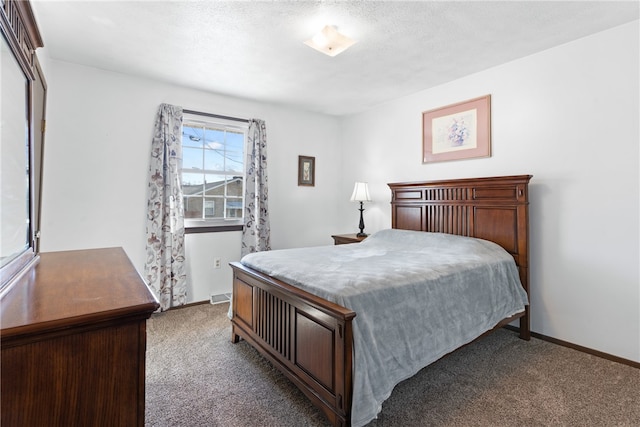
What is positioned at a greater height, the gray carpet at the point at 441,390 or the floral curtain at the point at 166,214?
the floral curtain at the point at 166,214

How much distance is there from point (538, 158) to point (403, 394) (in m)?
2.18

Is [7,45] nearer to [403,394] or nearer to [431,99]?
[403,394]

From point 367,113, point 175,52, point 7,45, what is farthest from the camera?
point 367,113

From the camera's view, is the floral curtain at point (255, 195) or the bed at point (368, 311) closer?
the bed at point (368, 311)

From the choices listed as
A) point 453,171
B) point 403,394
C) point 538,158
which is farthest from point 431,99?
point 403,394

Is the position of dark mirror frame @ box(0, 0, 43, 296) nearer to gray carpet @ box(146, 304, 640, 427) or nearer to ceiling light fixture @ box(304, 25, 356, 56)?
gray carpet @ box(146, 304, 640, 427)

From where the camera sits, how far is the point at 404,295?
5.60 feet

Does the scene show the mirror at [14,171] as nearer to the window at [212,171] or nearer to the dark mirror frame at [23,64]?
the dark mirror frame at [23,64]

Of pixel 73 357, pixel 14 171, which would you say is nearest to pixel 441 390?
pixel 73 357

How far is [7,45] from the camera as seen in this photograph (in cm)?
111

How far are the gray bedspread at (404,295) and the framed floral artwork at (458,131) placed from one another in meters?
0.96

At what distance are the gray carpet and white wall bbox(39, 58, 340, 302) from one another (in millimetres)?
1189

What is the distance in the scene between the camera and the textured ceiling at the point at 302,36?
79.7 inches

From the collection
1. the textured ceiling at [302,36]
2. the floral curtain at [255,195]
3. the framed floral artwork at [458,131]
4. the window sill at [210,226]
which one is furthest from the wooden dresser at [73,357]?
the framed floral artwork at [458,131]
